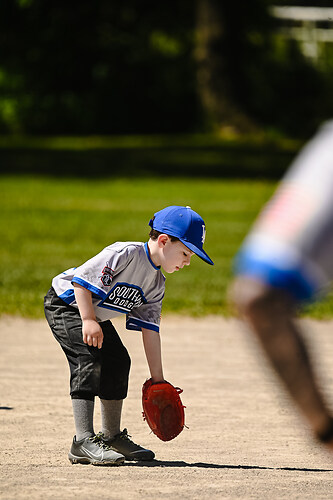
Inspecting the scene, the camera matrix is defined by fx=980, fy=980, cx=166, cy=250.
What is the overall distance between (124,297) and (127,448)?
746 millimetres

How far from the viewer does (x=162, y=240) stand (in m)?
4.17

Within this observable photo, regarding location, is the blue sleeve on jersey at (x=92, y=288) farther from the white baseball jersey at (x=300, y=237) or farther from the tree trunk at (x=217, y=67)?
the tree trunk at (x=217, y=67)

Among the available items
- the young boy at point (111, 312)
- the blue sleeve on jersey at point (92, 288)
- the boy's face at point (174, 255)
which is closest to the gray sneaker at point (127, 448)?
the young boy at point (111, 312)

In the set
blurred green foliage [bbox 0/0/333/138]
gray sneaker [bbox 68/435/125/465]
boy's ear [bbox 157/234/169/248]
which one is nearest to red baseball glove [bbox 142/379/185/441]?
gray sneaker [bbox 68/435/125/465]

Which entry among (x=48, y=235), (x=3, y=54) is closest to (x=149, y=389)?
(x=48, y=235)

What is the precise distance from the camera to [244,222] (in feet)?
58.8

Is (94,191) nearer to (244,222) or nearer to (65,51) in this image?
(244,222)

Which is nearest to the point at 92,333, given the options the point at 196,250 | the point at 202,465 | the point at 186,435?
the point at 196,250

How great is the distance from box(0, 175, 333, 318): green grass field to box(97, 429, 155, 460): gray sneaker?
71.5 inches

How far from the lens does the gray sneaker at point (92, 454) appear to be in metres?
4.37

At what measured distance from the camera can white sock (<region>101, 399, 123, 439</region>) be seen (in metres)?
4.54

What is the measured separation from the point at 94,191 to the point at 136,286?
1796cm

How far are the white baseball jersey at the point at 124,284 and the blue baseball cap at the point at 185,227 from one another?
238mm

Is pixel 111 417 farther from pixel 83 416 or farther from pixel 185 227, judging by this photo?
pixel 185 227
